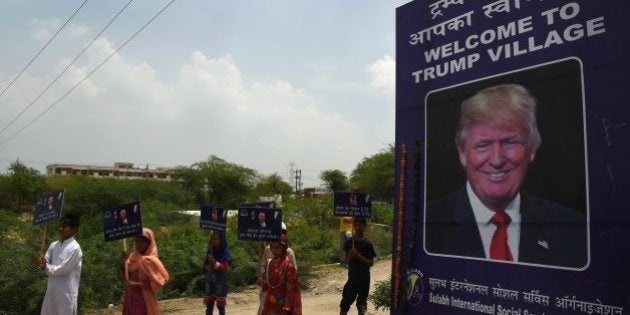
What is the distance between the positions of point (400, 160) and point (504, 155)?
0.86m

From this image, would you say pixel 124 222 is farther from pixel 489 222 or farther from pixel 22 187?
pixel 22 187

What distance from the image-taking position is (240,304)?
39.0 feet

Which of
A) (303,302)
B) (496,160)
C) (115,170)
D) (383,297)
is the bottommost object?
(303,302)

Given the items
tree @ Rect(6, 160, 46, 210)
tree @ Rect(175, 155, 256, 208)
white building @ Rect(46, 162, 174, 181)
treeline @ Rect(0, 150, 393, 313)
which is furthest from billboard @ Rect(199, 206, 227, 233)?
white building @ Rect(46, 162, 174, 181)

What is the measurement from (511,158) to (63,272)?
16.2 feet

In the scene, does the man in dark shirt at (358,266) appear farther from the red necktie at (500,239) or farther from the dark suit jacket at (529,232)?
the red necktie at (500,239)

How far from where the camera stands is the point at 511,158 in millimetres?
3160

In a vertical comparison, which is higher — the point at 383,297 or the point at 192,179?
the point at 192,179

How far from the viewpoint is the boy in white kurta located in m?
5.98

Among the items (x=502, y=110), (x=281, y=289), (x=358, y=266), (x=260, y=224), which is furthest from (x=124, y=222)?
(x=502, y=110)

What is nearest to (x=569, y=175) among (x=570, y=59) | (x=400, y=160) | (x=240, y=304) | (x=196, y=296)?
(x=570, y=59)

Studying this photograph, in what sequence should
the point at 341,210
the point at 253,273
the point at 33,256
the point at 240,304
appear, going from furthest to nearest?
the point at 253,273, the point at 240,304, the point at 33,256, the point at 341,210

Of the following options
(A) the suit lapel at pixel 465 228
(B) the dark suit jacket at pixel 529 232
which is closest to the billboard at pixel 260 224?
(B) the dark suit jacket at pixel 529 232

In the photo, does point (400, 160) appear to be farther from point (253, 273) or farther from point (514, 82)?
point (253, 273)
